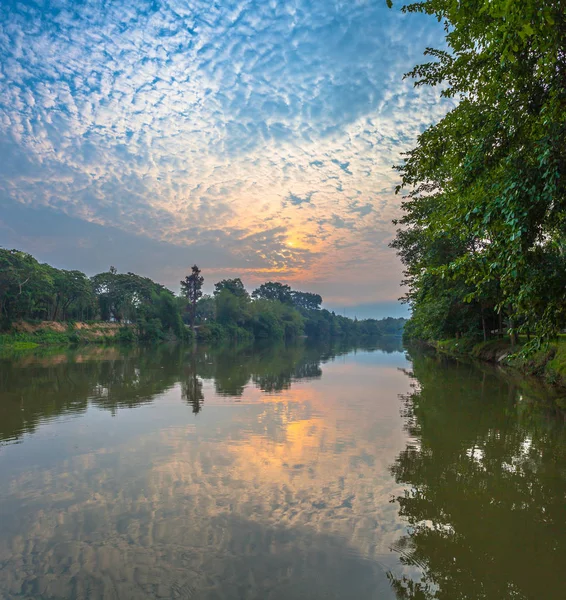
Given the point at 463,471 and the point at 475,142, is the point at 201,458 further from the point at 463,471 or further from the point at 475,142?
the point at 475,142

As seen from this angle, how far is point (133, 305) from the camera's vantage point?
7588cm

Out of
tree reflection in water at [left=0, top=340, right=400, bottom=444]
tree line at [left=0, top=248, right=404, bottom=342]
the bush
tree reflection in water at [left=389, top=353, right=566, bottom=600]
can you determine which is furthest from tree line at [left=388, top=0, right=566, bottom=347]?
the bush

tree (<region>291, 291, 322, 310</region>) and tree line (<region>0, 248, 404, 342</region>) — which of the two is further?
tree (<region>291, 291, 322, 310</region>)

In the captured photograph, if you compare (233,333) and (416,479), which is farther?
(233,333)

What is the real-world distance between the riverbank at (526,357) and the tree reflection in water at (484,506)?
6.31 feet

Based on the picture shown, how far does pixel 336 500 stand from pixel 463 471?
2.60 m

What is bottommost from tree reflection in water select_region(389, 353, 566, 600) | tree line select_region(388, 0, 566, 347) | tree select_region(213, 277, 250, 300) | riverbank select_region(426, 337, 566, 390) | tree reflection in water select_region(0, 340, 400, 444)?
tree reflection in water select_region(389, 353, 566, 600)

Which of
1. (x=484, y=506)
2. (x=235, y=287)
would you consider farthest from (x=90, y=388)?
(x=235, y=287)

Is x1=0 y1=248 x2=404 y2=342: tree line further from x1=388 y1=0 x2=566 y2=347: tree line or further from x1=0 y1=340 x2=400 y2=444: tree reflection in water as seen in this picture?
x1=388 y1=0 x2=566 y2=347: tree line

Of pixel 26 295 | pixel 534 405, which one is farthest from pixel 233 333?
pixel 534 405

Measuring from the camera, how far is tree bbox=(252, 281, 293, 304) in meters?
161

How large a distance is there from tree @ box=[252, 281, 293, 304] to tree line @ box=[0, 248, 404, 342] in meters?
29.6

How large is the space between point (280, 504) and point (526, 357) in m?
4.98

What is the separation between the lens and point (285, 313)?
427 feet
